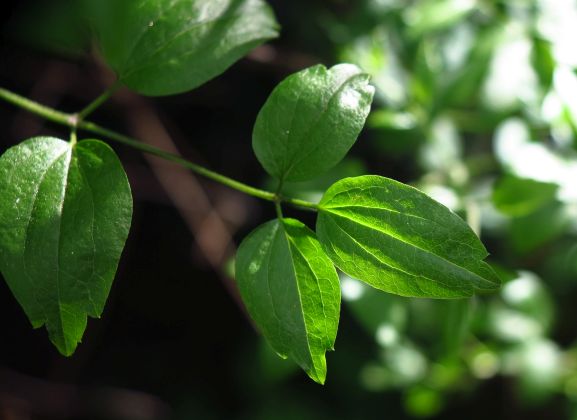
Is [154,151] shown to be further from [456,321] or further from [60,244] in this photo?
[456,321]

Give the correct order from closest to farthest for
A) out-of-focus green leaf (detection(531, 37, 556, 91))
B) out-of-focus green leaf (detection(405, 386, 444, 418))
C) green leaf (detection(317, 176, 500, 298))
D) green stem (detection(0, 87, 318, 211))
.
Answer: green leaf (detection(317, 176, 500, 298)) → green stem (detection(0, 87, 318, 211)) → out-of-focus green leaf (detection(531, 37, 556, 91)) → out-of-focus green leaf (detection(405, 386, 444, 418))

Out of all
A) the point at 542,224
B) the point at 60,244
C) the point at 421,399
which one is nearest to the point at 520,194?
the point at 542,224

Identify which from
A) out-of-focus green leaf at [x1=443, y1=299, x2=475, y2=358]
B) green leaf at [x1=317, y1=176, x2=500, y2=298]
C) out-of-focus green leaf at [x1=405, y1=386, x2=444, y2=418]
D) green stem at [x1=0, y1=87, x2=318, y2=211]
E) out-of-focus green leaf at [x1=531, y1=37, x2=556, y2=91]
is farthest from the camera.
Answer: out-of-focus green leaf at [x1=405, y1=386, x2=444, y2=418]

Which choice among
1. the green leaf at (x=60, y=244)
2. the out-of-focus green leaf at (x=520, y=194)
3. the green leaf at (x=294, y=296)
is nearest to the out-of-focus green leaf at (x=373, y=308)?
the out-of-focus green leaf at (x=520, y=194)

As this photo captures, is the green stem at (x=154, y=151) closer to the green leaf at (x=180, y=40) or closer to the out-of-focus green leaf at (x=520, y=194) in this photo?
the green leaf at (x=180, y=40)

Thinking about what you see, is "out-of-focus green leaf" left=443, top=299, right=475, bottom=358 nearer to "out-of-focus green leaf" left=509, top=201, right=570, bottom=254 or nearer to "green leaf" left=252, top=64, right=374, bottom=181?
"out-of-focus green leaf" left=509, top=201, right=570, bottom=254

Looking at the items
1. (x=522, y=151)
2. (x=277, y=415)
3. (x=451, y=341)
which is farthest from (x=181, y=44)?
(x=277, y=415)

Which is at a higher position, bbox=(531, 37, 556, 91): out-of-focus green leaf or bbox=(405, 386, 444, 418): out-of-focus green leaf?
bbox=(531, 37, 556, 91): out-of-focus green leaf

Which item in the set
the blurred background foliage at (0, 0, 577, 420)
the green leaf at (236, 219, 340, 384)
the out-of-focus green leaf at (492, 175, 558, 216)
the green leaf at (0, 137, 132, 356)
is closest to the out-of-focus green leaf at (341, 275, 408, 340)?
the blurred background foliage at (0, 0, 577, 420)
